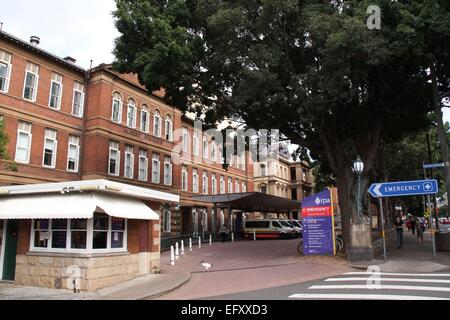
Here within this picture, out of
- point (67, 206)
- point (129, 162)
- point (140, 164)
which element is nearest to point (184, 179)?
point (140, 164)

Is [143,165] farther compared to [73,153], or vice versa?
[143,165]

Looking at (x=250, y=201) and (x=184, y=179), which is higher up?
(x=184, y=179)

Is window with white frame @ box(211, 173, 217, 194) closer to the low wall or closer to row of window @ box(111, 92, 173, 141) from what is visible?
row of window @ box(111, 92, 173, 141)

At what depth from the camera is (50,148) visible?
27844 millimetres

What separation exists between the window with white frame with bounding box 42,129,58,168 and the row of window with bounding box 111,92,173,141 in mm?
5137

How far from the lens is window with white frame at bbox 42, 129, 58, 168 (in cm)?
2741

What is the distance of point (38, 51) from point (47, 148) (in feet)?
20.8

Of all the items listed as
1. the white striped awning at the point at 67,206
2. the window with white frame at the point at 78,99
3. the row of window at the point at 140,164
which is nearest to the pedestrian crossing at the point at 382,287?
the white striped awning at the point at 67,206

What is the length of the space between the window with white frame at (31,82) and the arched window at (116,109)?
6288 millimetres

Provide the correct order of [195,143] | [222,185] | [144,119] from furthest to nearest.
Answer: [222,185] → [195,143] → [144,119]

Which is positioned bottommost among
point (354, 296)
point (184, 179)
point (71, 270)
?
point (354, 296)

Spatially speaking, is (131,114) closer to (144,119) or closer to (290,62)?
(144,119)

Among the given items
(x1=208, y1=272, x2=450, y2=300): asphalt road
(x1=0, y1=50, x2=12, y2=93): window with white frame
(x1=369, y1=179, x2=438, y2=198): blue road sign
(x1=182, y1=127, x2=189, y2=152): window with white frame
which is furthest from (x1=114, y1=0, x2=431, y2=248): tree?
(x1=182, y1=127, x2=189, y2=152): window with white frame
